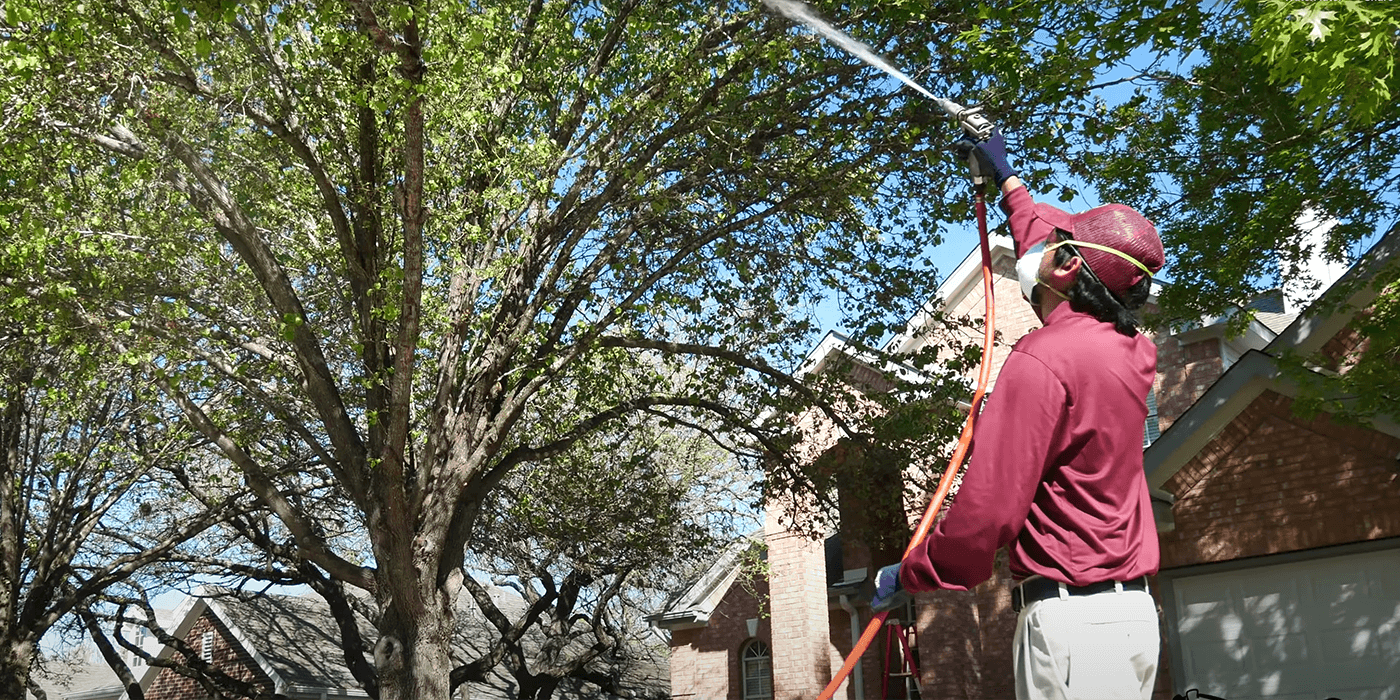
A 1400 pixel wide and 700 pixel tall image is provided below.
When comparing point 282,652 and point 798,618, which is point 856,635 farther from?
point 282,652

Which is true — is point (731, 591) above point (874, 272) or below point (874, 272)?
below

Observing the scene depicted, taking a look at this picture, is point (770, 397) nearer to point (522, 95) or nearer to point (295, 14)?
point (522, 95)

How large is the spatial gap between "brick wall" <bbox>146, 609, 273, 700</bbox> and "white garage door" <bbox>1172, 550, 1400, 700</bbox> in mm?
20515

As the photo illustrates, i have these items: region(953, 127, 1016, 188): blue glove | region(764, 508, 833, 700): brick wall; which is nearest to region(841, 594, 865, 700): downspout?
region(764, 508, 833, 700): brick wall

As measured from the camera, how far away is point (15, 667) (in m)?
18.4

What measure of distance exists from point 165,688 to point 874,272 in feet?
79.6

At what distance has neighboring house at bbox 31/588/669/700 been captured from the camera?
25.7 m

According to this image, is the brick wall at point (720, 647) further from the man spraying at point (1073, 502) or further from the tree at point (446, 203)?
the man spraying at point (1073, 502)

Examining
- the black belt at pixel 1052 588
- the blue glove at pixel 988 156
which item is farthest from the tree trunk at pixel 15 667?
the black belt at pixel 1052 588

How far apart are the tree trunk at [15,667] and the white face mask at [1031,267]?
63.4 feet

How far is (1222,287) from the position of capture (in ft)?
35.9

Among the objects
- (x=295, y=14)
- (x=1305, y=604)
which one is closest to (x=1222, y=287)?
(x=1305, y=604)

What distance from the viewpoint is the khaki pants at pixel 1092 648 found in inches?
114

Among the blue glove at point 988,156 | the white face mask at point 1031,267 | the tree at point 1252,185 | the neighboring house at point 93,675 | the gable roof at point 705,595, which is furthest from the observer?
the neighboring house at point 93,675
